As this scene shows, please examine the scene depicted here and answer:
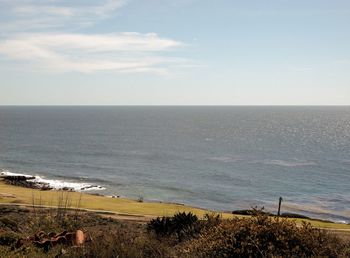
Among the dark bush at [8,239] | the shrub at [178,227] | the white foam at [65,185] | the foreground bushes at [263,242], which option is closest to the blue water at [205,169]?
the white foam at [65,185]

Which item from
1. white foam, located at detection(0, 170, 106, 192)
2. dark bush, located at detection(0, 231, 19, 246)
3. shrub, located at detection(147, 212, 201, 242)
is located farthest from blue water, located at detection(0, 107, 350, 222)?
dark bush, located at detection(0, 231, 19, 246)

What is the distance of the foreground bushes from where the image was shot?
911 cm

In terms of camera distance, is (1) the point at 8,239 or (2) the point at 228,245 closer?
(2) the point at 228,245

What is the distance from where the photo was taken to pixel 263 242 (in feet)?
31.0

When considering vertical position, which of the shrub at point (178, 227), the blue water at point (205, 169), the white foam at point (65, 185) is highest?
the shrub at point (178, 227)

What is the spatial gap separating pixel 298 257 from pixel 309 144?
109782 mm

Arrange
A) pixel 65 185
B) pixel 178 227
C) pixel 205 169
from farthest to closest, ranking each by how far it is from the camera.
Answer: pixel 205 169 < pixel 65 185 < pixel 178 227

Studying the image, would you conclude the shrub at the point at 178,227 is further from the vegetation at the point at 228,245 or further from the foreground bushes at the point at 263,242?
the foreground bushes at the point at 263,242

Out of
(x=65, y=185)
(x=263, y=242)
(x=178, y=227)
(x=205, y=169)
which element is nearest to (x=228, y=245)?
(x=263, y=242)

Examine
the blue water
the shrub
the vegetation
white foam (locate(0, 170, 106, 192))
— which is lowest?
white foam (locate(0, 170, 106, 192))

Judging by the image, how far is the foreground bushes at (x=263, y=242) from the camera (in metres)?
9.11

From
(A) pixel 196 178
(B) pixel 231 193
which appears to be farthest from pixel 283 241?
(A) pixel 196 178

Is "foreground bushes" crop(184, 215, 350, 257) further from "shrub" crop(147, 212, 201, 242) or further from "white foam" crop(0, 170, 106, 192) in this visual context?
"white foam" crop(0, 170, 106, 192)

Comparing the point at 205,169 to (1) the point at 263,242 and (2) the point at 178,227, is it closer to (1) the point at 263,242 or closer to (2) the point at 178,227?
(2) the point at 178,227
